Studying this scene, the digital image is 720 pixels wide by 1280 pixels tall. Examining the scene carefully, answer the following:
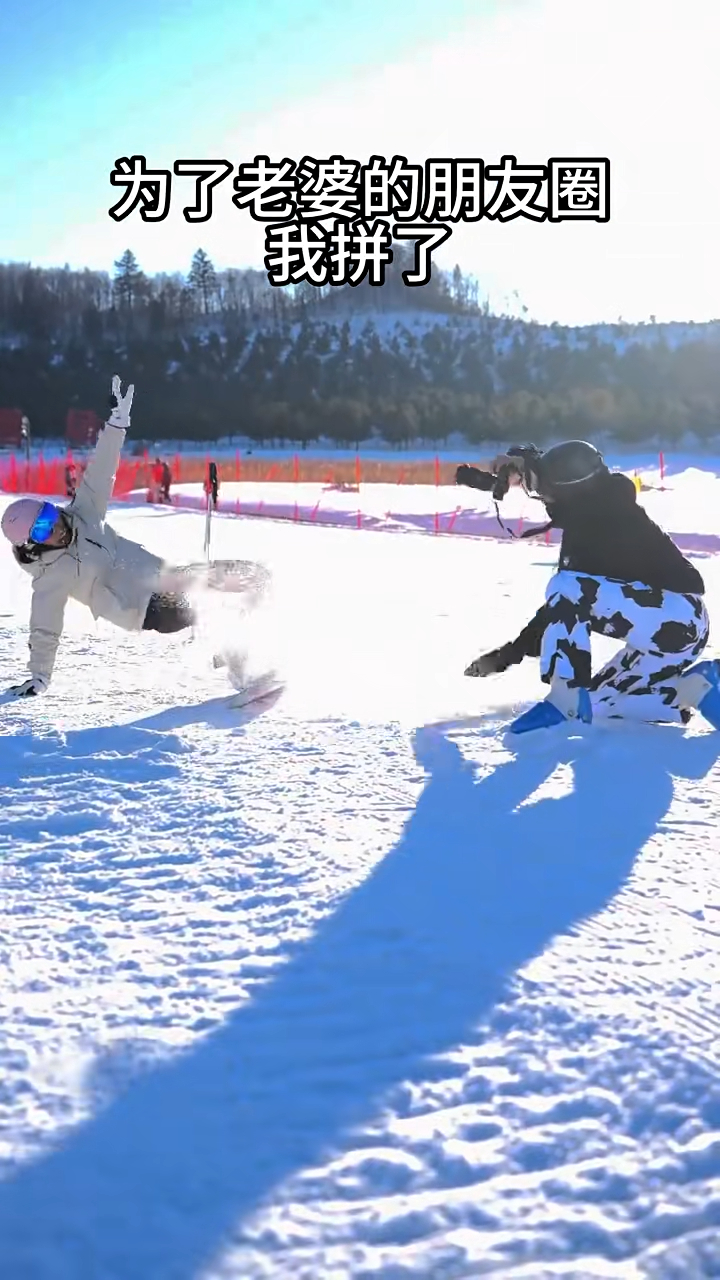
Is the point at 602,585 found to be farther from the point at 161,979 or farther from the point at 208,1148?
the point at 208,1148

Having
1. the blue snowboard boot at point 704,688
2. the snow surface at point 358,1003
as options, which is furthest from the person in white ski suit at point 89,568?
the blue snowboard boot at point 704,688

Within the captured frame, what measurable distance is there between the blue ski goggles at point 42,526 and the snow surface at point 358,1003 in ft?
2.88

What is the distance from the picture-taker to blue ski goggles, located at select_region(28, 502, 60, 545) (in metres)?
4.64

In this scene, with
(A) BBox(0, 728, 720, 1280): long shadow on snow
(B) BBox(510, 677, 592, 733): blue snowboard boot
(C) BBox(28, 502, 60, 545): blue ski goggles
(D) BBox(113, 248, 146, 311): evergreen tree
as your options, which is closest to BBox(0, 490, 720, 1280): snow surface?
(A) BBox(0, 728, 720, 1280): long shadow on snow

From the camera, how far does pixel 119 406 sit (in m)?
5.23

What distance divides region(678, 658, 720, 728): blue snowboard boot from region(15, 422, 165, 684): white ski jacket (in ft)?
8.43

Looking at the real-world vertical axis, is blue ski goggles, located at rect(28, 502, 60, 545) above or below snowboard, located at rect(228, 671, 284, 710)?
above

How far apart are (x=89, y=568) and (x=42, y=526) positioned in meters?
0.33

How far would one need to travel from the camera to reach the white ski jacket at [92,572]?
189 inches

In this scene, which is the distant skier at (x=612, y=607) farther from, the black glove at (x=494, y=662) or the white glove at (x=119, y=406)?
the white glove at (x=119, y=406)

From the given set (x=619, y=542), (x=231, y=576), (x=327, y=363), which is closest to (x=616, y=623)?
(x=619, y=542)

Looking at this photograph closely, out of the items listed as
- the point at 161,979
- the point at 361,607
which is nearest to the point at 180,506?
the point at 361,607

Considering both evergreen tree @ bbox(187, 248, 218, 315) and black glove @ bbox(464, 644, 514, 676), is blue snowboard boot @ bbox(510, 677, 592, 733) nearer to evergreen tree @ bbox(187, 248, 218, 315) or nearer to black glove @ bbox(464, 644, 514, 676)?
black glove @ bbox(464, 644, 514, 676)

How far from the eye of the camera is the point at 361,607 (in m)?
8.41
